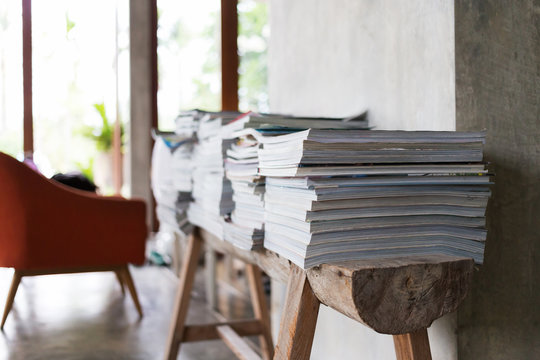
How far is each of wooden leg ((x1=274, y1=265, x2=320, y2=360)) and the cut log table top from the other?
7 centimetres

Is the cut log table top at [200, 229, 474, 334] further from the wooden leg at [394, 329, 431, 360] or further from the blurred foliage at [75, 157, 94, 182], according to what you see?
the blurred foliage at [75, 157, 94, 182]

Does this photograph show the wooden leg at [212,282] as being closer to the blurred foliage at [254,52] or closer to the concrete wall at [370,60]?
the concrete wall at [370,60]

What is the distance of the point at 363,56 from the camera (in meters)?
1.54

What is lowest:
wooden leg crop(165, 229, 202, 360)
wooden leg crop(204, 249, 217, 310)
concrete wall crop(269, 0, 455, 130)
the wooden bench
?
wooden leg crop(204, 249, 217, 310)

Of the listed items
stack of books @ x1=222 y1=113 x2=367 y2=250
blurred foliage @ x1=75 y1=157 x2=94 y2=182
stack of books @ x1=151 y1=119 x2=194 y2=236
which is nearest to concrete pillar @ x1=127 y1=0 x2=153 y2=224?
blurred foliage @ x1=75 y1=157 x2=94 y2=182

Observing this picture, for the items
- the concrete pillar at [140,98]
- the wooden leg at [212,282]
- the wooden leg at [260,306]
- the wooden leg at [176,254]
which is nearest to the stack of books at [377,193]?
the wooden leg at [260,306]

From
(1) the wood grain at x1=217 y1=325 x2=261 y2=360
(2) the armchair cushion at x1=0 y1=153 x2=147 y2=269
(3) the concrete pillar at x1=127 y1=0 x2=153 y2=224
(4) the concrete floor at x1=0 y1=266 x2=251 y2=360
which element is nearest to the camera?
(1) the wood grain at x1=217 y1=325 x2=261 y2=360

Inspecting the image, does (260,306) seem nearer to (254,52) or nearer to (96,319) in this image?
(96,319)

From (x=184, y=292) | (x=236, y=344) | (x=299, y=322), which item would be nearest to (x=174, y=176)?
(x=184, y=292)

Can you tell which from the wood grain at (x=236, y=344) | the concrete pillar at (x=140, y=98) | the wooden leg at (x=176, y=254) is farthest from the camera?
the concrete pillar at (x=140, y=98)

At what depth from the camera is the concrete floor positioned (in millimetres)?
2484

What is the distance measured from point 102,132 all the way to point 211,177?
6.13 m

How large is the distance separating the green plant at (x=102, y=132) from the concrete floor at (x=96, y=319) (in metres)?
3.11

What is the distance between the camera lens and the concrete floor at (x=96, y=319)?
2484 millimetres
